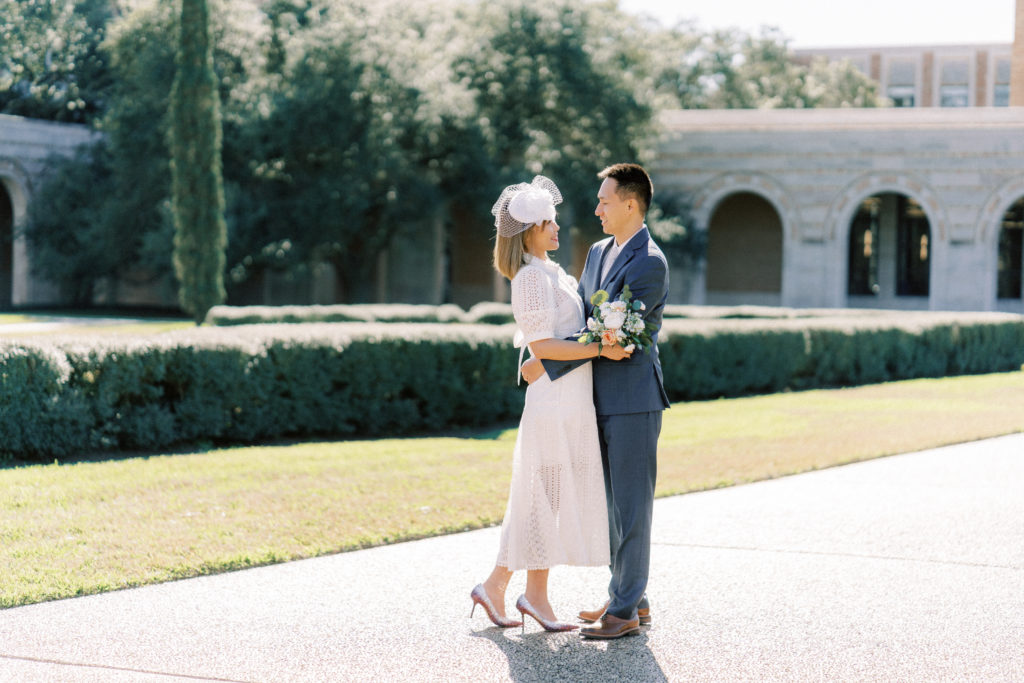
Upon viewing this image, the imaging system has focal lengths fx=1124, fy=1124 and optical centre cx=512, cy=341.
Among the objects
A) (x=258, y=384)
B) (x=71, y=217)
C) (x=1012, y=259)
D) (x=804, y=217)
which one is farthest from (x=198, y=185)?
(x=1012, y=259)

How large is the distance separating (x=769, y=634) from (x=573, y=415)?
1232 millimetres

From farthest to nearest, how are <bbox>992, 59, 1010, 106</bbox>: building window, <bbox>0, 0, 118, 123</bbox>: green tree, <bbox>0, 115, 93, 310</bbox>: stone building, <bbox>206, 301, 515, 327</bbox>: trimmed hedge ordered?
<bbox>992, 59, 1010, 106</bbox>: building window < <bbox>0, 0, 118, 123</bbox>: green tree < <bbox>0, 115, 93, 310</bbox>: stone building < <bbox>206, 301, 515, 327</bbox>: trimmed hedge

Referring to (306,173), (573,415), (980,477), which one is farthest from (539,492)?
(306,173)

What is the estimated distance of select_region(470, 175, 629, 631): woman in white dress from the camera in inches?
189

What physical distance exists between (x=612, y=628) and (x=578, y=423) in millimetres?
866

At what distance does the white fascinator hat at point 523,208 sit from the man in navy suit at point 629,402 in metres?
0.24

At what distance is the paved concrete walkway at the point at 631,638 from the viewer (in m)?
4.27

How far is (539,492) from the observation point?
15.9ft

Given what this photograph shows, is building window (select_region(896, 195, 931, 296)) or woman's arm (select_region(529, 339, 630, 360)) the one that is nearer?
woman's arm (select_region(529, 339, 630, 360))

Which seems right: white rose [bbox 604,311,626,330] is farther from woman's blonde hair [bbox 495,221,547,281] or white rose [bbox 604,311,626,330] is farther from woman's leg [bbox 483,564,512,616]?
woman's leg [bbox 483,564,512,616]

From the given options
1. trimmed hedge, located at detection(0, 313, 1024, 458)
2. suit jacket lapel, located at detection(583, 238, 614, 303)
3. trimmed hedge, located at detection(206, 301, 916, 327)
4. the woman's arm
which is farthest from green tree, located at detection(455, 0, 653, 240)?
the woman's arm

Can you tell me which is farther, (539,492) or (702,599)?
(702,599)

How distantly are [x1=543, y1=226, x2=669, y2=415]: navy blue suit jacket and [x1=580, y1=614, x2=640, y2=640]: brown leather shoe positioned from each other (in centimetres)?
86

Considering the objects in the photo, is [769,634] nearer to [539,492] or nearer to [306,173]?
[539,492]
